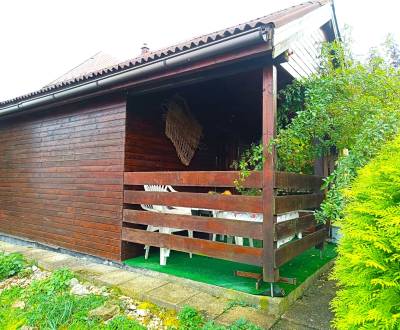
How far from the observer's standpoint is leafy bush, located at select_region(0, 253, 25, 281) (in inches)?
164

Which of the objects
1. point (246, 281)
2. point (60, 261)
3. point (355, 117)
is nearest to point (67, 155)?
point (60, 261)

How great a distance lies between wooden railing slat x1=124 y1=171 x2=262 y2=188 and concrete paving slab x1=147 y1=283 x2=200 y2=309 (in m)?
1.21

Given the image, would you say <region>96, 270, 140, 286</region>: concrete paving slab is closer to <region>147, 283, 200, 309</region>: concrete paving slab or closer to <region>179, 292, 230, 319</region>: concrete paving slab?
<region>147, 283, 200, 309</region>: concrete paving slab

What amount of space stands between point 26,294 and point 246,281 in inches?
102

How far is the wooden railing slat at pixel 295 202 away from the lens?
314cm

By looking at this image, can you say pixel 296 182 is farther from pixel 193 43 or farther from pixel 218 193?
pixel 193 43

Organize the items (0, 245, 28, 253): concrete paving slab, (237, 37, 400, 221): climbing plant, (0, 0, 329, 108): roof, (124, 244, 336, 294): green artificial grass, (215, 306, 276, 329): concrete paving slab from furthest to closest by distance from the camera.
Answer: (0, 245, 28, 253): concrete paving slab → (124, 244, 336, 294): green artificial grass → (237, 37, 400, 221): climbing plant → (0, 0, 329, 108): roof → (215, 306, 276, 329): concrete paving slab

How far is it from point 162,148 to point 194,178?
157 centimetres

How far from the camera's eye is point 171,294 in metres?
3.24

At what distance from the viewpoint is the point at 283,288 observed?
324 centimetres

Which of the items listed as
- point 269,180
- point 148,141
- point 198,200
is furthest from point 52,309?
point 148,141

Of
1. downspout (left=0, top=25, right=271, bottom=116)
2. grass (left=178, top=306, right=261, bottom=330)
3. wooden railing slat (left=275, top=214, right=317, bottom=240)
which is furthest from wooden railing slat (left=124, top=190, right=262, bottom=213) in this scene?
downspout (left=0, top=25, right=271, bottom=116)

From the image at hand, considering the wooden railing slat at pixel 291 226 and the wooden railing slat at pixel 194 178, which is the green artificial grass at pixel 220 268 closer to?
the wooden railing slat at pixel 291 226

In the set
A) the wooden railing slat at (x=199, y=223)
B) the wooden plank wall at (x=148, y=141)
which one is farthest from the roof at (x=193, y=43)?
the wooden railing slat at (x=199, y=223)
